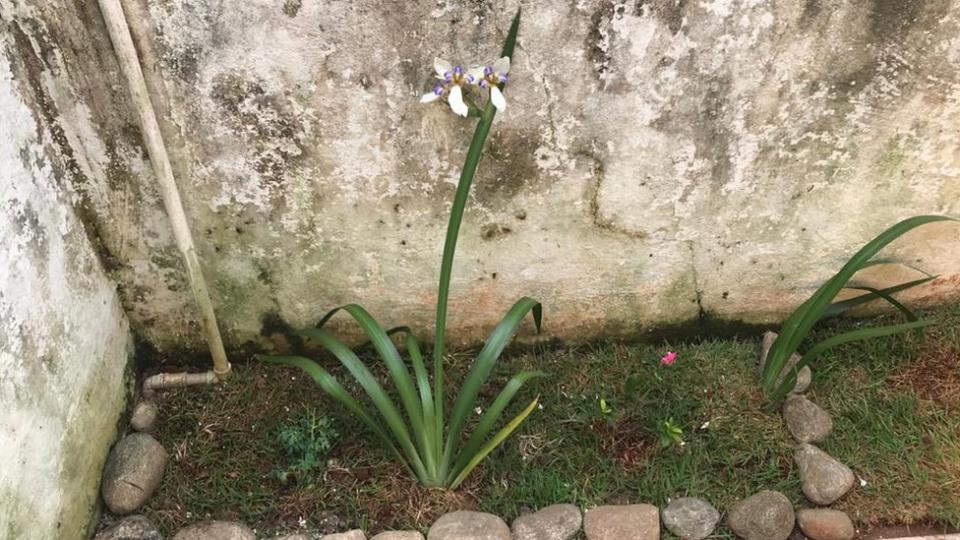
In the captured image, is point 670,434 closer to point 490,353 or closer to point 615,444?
point 615,444

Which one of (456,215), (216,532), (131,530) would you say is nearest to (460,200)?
(456,215)

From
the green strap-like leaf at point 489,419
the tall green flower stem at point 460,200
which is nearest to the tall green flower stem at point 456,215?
the tall green flower stem at point 460,200

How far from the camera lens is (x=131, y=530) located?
7.41 ft

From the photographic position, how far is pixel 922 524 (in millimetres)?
2320

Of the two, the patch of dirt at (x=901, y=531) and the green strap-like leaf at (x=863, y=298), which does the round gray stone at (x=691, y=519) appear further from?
the green strap-like leaf at (x=863, y=298)

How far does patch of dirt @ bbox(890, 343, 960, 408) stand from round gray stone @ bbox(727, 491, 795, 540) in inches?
24.3

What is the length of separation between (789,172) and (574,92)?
2.29ft

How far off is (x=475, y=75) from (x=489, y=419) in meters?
0.90

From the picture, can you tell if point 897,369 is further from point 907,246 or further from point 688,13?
point 688,13

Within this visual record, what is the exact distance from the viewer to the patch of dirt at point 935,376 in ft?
8.39

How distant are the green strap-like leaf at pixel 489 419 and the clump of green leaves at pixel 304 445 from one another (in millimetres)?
384

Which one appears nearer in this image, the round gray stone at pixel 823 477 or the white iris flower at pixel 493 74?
the white iris flower at pixel 493 74

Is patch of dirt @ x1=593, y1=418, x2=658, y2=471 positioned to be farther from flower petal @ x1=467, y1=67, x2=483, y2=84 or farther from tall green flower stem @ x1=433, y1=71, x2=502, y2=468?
flower petal @ x1=467, y1=67, x2=483, y2=84

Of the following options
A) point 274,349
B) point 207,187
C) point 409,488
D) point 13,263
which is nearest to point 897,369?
point 409,488
